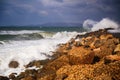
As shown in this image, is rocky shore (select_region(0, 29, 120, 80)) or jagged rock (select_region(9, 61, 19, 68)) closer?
rocky shore (select_region(0, 29, 120, 80))

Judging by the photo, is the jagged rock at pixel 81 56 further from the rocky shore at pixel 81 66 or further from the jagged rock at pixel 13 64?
the jagged rock at pixel 13 64

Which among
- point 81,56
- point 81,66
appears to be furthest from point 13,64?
point 81,66

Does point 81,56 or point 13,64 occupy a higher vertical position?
point 81,56

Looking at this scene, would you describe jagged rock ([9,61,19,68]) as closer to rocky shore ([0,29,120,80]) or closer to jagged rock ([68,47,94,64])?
rocky shore ([0,29,120,80])

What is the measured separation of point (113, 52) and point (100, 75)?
11.4ft

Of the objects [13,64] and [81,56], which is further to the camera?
[13,64]

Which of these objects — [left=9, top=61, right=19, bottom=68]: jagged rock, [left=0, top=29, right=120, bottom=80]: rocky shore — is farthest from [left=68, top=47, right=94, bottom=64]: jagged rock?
[left=9, top=61, right=19, bottom=68]: jagged rock

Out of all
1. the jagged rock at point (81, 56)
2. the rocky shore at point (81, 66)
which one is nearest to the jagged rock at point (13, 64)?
the rocky shore at point (81, 66)

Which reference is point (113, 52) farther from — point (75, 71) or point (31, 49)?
point (31, 49)

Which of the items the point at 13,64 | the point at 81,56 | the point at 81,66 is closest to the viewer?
the point at 81,66

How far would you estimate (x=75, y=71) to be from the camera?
A: 5.47m

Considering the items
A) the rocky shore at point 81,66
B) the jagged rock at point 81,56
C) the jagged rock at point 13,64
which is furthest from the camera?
the jagged rock at point 13,64

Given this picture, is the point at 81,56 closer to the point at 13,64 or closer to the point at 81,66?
the point at 81,66

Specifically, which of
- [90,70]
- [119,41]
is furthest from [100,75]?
[119,41]
